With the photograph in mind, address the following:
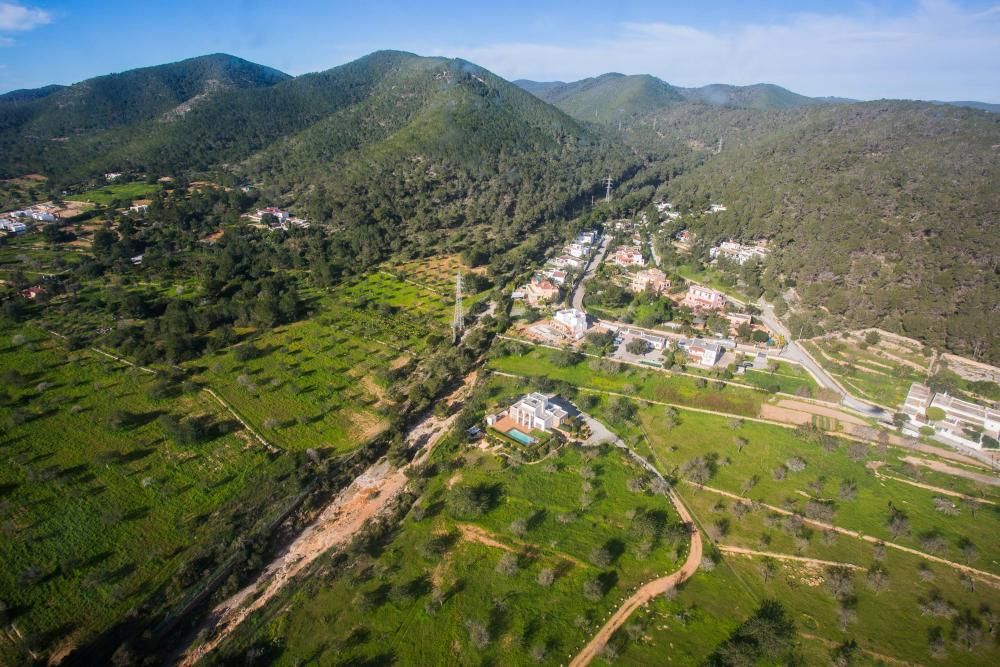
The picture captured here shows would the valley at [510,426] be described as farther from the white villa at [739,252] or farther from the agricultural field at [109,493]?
the white villa at [739,252]

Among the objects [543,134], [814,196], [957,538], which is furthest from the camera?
[543,134]

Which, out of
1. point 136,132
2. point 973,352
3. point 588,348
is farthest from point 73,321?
point 136,132

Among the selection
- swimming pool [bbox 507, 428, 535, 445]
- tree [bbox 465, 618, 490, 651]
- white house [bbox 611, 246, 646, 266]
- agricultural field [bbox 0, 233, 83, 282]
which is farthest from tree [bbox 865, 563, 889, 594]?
agricultural field [bbox 0, 233, 83, 282]

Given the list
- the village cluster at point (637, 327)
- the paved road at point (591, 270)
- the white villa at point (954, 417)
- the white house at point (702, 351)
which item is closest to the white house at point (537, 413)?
the village cluster at point (637, 327)

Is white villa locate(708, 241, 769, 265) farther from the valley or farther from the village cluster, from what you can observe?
the valley

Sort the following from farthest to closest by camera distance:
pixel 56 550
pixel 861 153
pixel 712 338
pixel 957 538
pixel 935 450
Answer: pixel 861 153, pixel 712 338, pixel 935 450, pixel 957 538, pixel 56 550

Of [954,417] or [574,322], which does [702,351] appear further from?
[954,417]

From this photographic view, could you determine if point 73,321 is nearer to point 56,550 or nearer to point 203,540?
point 56,550
